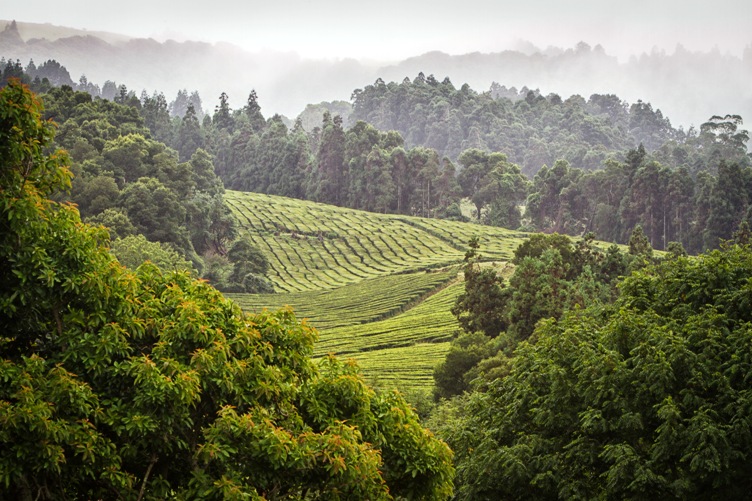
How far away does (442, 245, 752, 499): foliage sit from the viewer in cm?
1553

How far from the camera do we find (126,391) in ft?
36.7

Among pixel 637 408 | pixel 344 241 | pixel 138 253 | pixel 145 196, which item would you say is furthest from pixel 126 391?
pixel 344 241

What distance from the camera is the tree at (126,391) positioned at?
34.1ft

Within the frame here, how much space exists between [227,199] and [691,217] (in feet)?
221

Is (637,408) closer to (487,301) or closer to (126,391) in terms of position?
(126,391)

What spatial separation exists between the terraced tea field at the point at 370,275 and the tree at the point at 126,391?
32.4 m

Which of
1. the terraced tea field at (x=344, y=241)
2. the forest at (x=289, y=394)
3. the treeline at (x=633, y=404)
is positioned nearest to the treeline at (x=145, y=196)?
the terraced tea field at (x=344, y=241)

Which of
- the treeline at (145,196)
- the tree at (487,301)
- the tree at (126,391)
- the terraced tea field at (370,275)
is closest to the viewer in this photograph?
the tree at (126,391)

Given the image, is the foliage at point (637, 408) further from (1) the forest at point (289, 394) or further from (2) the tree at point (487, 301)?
(2) the tree at point (487, 301)

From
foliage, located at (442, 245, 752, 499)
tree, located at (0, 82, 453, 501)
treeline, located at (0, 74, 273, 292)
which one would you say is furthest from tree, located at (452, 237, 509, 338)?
tree, located at (0, 82, 453, 501)

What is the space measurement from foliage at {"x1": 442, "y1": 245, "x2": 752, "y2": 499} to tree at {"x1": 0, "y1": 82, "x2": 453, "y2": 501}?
6.09 meters

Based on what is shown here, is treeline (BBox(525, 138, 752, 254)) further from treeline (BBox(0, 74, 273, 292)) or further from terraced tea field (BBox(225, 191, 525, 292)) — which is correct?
treeline (BBox(0, 74, 273, 292))

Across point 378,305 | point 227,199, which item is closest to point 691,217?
point 378,305

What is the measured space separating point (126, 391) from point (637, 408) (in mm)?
11260
